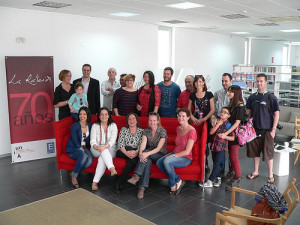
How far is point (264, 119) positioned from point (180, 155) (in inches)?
60.1

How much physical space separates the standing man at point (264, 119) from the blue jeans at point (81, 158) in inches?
102

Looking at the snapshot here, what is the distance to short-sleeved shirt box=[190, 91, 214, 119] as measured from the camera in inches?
208

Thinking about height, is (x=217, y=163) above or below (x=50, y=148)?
above

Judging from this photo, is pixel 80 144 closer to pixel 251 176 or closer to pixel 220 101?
pixel 220 101

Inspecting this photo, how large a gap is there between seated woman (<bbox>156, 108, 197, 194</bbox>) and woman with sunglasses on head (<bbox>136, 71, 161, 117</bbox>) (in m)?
1.07

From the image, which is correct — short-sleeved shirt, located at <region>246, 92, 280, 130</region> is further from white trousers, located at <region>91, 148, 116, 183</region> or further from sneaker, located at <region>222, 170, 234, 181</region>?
white trousers, located at <region>91, 148, 116, 183</region>

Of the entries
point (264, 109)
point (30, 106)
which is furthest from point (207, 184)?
point (30, 106)

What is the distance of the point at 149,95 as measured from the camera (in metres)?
5.76

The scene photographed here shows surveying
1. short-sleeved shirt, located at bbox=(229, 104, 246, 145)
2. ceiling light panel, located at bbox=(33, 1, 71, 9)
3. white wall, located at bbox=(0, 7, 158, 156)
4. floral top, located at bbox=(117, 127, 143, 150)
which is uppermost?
ceiling light panel, located at bbox=(33, 1, 71, 9)

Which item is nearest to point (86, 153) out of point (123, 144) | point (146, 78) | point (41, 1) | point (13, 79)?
point (123, 144)

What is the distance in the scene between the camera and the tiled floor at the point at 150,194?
4.18m

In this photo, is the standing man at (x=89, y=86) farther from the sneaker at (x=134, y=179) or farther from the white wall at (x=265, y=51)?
the white wall at (x=265, y=51)

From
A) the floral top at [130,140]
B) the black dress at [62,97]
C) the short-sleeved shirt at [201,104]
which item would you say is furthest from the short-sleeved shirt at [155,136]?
the black dress at [62,97]

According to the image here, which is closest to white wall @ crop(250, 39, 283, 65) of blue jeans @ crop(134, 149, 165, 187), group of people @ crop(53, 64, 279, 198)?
group of people @ crop(53, 64, 279, 198)
